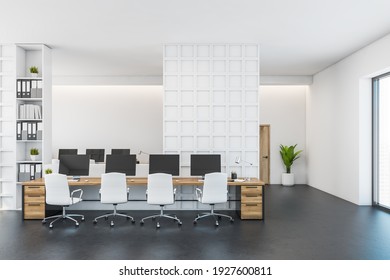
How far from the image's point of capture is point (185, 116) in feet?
23.8

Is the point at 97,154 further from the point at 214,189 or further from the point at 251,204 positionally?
the point at 251,204

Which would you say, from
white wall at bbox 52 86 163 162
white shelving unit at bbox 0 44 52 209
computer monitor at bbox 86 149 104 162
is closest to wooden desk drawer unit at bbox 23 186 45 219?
white shelving unit at bbox 0 44 52 209

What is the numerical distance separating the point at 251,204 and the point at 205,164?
1.16 meters

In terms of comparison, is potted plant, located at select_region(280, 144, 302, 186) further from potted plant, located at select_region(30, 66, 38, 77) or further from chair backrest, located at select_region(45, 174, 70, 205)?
potted plant, located at select_region(30, 66, 38, 77)

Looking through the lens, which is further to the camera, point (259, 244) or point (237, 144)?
point (237, 144)

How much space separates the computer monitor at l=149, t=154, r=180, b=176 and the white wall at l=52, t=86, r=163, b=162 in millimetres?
5238

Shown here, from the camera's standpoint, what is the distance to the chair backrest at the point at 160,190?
18.7ft

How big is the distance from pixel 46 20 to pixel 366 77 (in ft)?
22.1

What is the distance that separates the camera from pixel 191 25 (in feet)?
20.3

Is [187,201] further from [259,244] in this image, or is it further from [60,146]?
[60,146]

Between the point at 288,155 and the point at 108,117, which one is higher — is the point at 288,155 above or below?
below

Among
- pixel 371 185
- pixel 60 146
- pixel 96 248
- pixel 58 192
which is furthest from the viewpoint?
pixel 60 146

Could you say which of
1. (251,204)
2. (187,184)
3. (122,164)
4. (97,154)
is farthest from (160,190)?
(97,154)

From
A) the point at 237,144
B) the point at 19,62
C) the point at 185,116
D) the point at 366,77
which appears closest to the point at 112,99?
the point at 19,62
